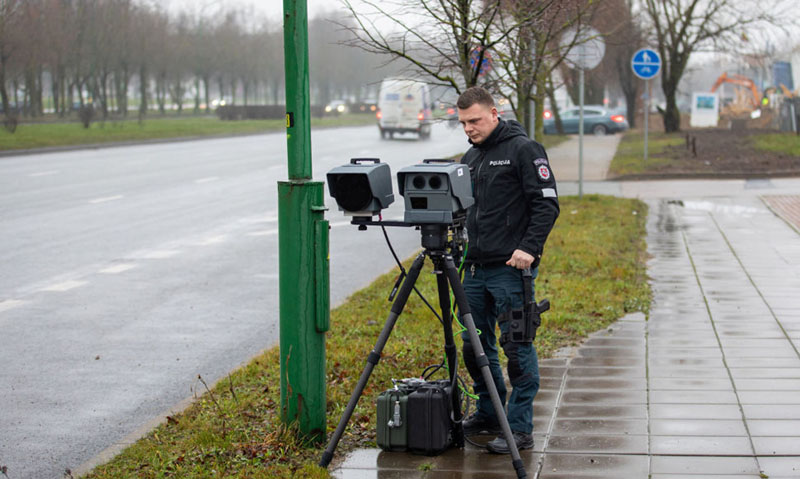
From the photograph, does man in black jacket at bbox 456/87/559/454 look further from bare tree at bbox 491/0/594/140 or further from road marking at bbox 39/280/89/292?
road marking at bbox 39/280/89/292

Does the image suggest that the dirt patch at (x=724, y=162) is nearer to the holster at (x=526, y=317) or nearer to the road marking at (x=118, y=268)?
the road marking at (x=118, y=268)

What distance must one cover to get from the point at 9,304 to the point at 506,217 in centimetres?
615

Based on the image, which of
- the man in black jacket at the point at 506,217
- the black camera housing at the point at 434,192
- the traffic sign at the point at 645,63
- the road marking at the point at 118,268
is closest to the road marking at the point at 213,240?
the road marking at the point at 118,268

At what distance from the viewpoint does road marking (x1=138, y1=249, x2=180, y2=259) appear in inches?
489

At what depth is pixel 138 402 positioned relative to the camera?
22.0 ft

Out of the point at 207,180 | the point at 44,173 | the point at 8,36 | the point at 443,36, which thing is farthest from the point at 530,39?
the point at 8,36

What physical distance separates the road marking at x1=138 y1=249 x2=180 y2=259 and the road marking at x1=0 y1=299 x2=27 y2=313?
261 cm

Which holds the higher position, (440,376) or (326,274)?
(326,274)

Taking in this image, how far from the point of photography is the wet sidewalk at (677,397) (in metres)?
4.91

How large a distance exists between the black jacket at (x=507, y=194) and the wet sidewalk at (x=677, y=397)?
1.03 metres

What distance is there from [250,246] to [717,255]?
568 cm

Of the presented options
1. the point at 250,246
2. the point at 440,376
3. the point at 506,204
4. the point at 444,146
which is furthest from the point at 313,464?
the point at 444,146

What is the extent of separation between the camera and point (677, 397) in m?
6.06

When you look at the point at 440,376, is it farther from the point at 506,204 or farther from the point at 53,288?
the point at 53,288
